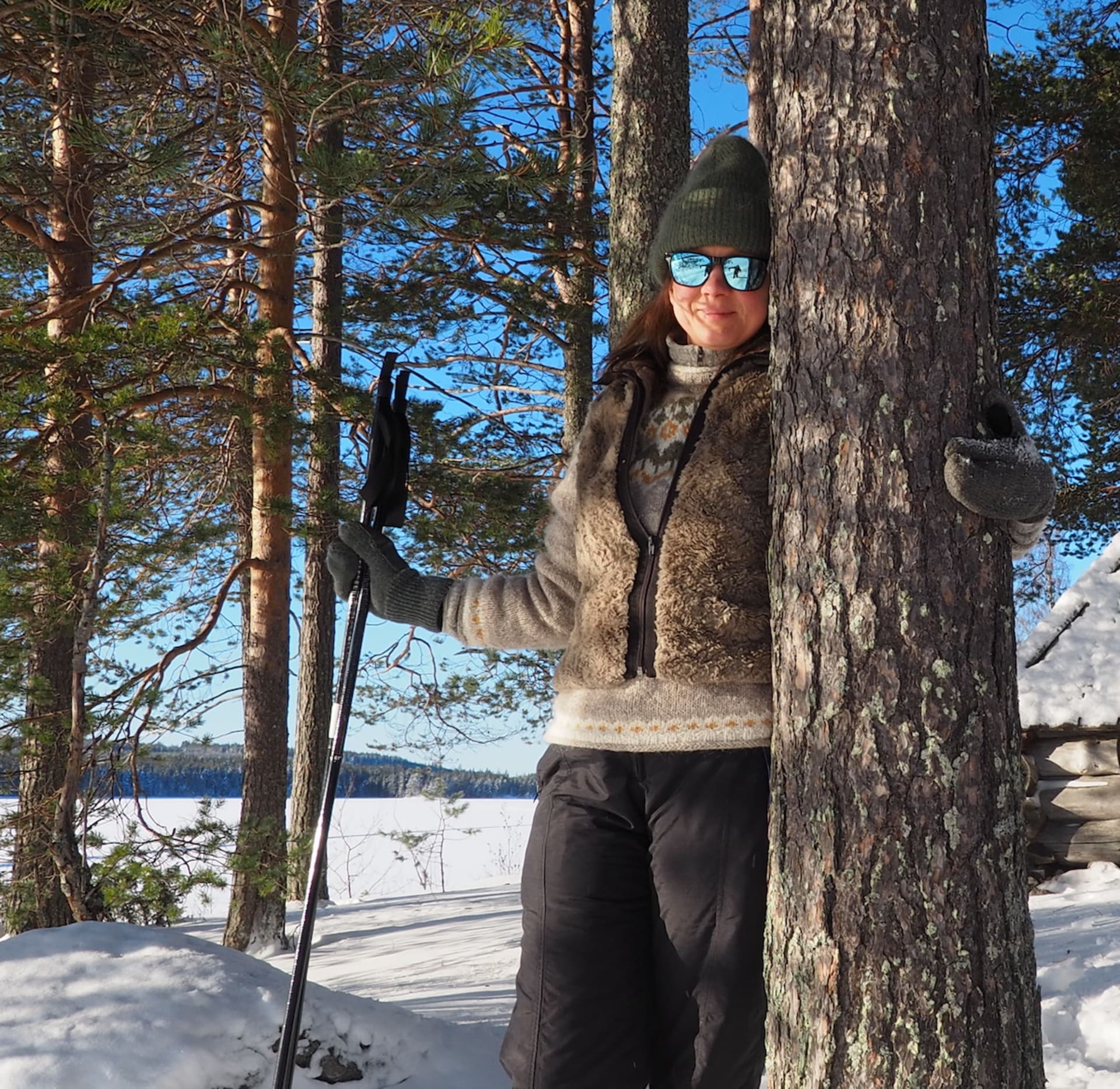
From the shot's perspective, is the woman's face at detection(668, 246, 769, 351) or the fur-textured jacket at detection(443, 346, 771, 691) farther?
the woman's face at detection(668, 246, 769, 351)

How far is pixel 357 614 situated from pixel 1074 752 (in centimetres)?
485

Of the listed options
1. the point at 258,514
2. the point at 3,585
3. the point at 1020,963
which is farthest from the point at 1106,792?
the point at 3,585

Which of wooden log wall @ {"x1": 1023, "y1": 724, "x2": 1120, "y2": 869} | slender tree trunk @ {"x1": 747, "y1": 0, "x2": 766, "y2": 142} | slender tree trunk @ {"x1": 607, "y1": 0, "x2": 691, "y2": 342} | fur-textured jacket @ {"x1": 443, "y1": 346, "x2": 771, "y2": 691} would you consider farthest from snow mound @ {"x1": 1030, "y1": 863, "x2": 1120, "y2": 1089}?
slender tree trunk @ {"x1": 607, "y1": 0, "x2": 691, "y2": 342}

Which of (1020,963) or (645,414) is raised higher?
(645,414)

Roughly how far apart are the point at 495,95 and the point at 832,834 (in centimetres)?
570

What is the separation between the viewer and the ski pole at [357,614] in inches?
103

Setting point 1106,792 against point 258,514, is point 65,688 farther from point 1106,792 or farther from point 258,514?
point 1106,792

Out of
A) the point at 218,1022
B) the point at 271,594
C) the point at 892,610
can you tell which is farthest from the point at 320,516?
the point at 892,610

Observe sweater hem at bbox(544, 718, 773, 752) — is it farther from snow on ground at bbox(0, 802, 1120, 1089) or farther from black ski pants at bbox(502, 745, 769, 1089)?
snow on ground at bbox(0, 802, 1120, 1089)

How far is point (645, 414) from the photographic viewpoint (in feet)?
7.73

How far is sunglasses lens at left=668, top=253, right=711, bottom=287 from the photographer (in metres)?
2.25

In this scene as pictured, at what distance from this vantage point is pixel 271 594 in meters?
7.37

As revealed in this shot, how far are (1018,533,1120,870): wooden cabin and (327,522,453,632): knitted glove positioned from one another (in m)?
4.28

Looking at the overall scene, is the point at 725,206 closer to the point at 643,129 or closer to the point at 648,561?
the point at 648,561
